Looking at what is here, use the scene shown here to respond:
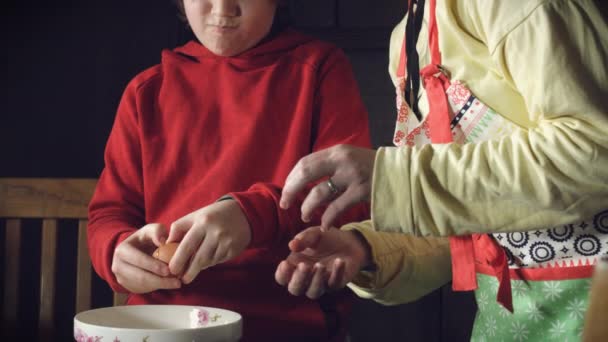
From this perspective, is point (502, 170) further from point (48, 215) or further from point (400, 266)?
point (48, 215)

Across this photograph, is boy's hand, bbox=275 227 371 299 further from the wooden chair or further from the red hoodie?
the wooden chair

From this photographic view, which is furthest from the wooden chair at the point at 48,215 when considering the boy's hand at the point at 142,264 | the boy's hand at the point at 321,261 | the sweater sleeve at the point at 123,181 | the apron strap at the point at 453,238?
the apron strap at the point at 453,238

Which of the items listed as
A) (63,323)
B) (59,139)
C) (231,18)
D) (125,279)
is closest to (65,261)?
(63,323)

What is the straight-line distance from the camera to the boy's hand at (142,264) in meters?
0.95

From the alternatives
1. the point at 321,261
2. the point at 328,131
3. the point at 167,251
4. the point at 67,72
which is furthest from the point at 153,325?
the point at 67,72

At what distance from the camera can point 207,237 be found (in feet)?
2.97

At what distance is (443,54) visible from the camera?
83cm

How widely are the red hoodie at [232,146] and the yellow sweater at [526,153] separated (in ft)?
1.17

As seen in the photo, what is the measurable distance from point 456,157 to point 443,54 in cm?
19

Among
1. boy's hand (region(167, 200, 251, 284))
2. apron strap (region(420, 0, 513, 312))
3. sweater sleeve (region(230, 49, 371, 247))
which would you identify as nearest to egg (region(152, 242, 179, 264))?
boy's hand (region(167, 200, 251, 284))

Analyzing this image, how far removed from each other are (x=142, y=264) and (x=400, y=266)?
34 cm

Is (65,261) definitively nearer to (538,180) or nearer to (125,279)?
(125,279)

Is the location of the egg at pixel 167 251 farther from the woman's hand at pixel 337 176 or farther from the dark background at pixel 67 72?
the dark background at pixel 67 72

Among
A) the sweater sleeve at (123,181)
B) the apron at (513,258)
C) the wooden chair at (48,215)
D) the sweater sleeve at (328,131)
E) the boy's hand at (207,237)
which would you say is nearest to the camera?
the apron at (513,258)
